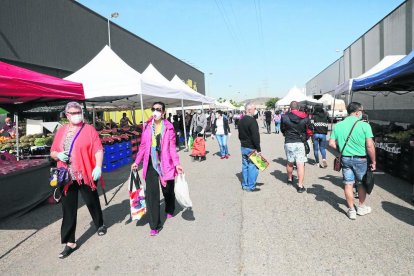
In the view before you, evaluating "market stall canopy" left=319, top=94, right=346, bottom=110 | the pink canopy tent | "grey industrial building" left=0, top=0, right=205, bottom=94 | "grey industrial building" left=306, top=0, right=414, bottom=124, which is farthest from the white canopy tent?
"market stall canopy" left=319, top=94, right=346, bottom=110

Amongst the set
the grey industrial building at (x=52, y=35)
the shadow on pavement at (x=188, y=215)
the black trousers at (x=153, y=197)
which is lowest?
the shadow on pavement at (x=188, y=215)

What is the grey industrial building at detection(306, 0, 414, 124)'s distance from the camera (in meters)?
20.7

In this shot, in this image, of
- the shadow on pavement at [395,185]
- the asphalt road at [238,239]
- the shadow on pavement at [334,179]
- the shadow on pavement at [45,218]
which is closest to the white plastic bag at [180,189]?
the asphalt road at [238,239]

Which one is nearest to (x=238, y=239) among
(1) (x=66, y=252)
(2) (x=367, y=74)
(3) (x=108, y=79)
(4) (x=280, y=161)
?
(1) (x=66, y=252)

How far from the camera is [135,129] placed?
43.8 feet

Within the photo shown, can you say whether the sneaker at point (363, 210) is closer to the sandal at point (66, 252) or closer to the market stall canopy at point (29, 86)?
the sandal at point (66, 252)

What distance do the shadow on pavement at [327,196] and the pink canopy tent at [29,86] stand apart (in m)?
4.99

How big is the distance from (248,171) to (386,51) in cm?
2345

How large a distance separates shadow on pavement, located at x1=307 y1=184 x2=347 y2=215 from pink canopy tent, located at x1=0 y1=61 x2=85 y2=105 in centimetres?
499

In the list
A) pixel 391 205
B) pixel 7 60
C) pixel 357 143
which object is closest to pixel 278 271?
pixel 357 143

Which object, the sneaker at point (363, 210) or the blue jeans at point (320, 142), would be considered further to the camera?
the blue jeans at point (320, 142)

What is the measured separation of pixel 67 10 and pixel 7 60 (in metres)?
7.51

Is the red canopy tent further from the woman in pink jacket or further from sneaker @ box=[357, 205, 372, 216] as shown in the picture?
sneaker @ box=[357, 205, 372, 216]

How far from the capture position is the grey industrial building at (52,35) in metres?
16.7
